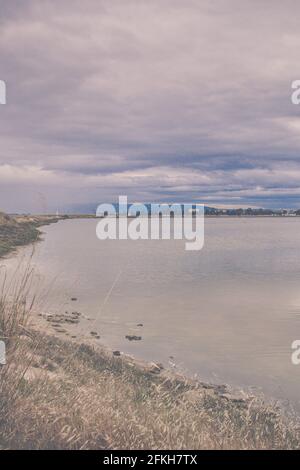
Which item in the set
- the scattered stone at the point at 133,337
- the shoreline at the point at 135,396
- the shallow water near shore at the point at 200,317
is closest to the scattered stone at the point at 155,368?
the shoreline at the point at 135,396

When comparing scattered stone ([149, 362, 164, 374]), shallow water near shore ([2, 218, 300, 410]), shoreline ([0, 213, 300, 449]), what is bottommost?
shallow water near shore ([2, 218, 300, 410])

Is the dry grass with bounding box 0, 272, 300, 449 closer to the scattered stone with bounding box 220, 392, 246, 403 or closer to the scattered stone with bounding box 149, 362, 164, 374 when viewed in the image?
the scattered stone with bounding box 220, 392, 246, 403

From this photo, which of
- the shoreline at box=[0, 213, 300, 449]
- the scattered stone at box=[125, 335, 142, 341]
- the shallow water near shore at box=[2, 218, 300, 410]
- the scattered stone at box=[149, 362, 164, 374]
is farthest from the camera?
the scattered stone at box=[125, 335, 142, 341]

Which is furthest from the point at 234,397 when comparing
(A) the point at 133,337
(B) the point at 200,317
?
(B) the point at 200,317

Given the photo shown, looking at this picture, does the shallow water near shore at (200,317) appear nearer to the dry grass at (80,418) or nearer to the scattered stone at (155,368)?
the scattered stone at (155,368)

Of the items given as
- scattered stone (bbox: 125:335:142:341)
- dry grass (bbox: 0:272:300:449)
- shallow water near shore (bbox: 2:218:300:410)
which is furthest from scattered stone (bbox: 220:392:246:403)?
scattered stone (bbox: 125:335:142:341)

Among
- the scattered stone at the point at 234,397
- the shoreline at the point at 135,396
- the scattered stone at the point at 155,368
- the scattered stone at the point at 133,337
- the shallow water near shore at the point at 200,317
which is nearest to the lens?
the shoreline at the point at 135,396

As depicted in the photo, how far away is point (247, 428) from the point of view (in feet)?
36.9

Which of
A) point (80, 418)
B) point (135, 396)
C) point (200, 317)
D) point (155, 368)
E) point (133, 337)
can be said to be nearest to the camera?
point (80, 418)

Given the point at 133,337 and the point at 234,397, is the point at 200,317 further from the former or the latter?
the point at 234,397

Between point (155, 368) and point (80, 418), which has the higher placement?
point (80, 418)

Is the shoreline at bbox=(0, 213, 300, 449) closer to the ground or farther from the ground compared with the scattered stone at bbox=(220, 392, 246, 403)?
farther from the ground

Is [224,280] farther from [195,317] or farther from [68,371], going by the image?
[68,371]

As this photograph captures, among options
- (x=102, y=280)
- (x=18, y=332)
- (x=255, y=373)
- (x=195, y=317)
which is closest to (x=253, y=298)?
(x=195, y=317)
